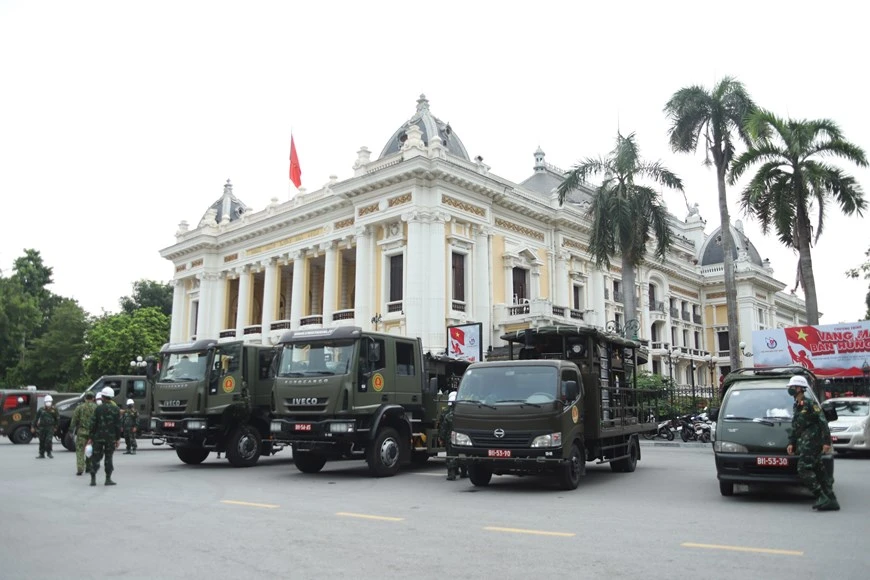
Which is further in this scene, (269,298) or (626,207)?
(269,298)

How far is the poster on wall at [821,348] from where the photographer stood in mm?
23703

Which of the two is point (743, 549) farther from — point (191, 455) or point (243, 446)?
point (191, 455)

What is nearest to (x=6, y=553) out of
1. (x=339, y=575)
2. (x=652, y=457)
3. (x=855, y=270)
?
(x=339, y=575)

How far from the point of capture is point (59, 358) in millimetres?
56875

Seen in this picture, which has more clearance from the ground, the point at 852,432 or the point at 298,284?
the point at 298,284

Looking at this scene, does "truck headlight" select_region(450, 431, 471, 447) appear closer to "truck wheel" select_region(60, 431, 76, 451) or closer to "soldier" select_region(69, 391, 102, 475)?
"soldier" select_region(69, 391, 102, 475)

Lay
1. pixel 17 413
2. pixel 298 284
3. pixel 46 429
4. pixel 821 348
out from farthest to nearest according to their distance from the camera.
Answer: pixel 298 284 → pixel 17 413 → pixel 821 348 → pixel 46 429

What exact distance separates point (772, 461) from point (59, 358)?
5920 centimetres

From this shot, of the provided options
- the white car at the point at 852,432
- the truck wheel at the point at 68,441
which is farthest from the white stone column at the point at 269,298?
the white car at the point at 852,432

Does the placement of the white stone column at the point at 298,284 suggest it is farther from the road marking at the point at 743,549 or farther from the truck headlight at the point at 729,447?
the road marking at the point at 743,549

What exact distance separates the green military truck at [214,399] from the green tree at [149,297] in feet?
183

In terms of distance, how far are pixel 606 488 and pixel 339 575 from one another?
7190 mm

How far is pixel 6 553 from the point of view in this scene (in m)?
6.75

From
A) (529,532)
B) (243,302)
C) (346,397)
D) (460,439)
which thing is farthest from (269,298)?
(529,532)
